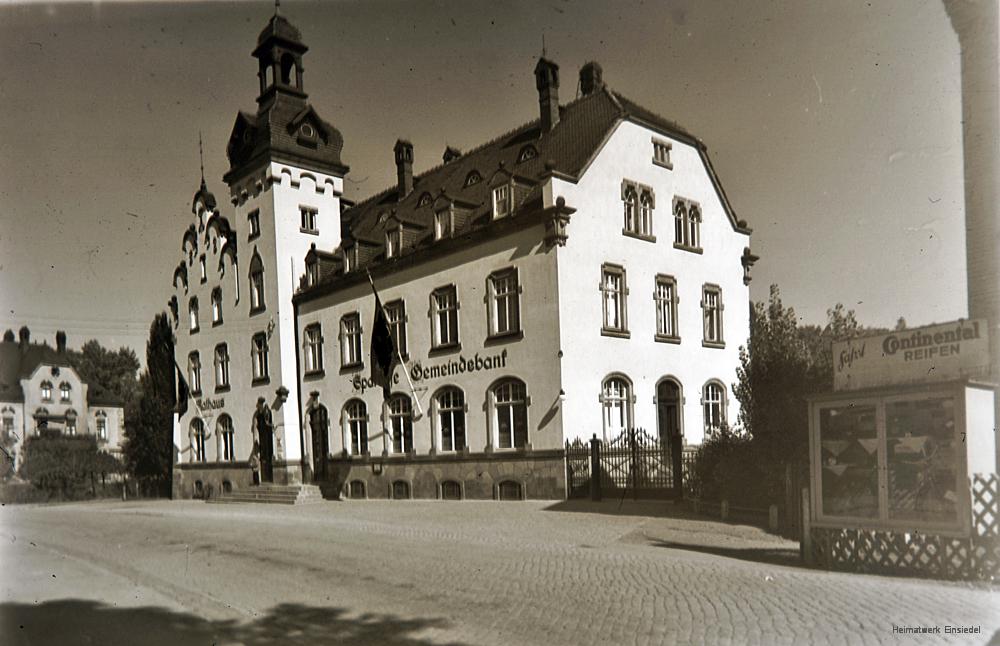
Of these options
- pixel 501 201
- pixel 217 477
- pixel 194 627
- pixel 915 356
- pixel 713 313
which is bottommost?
pixel 217 477

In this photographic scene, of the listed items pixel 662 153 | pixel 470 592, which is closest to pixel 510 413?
pixel 662 153

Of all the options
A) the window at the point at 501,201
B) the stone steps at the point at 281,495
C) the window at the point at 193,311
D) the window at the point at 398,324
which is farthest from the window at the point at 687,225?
the window at the point at 193,311

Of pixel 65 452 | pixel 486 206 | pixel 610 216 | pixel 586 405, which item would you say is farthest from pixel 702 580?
pixel 65 452

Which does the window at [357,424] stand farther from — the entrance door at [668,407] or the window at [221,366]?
the entrance door at [668,407]

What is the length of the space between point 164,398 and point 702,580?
38346 millimetres

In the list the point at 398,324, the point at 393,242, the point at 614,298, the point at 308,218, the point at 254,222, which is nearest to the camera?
the point at 614,298

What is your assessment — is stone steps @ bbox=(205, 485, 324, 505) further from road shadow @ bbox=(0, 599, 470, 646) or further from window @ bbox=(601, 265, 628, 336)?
road shadow @ bbox=(0, 599, 470, 646)

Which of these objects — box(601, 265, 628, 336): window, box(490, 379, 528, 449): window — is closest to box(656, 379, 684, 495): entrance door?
box(601, 265, 628, 336): window

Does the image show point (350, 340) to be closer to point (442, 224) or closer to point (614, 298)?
point (442, 224)

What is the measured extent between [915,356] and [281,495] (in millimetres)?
22978

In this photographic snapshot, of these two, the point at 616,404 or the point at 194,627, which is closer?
the point at 194,627

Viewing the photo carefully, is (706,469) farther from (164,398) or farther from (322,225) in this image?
(164,398)

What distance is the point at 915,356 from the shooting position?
920cm

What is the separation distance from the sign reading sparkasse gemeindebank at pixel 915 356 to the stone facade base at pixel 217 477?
81.4 feet
